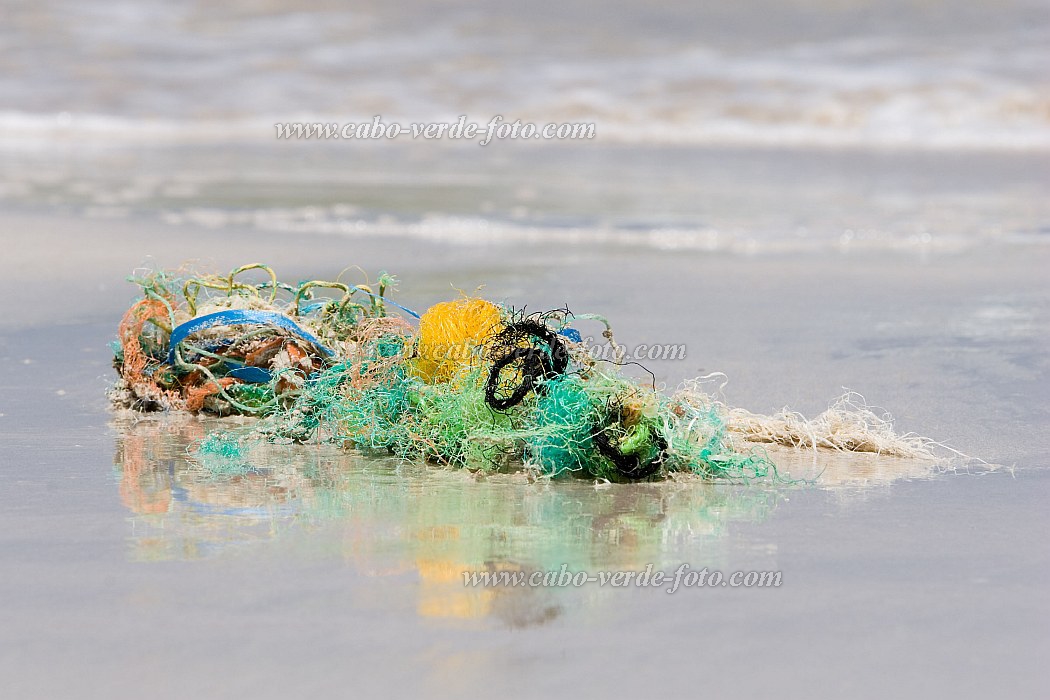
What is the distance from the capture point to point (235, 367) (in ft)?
14.8

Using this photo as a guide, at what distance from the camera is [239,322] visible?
4461 millimetres

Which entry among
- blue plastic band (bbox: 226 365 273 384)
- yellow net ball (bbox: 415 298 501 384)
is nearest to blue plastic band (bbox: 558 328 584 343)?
yellow net ball (bbox: 415 298 501 384)

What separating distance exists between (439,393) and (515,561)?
97 cm

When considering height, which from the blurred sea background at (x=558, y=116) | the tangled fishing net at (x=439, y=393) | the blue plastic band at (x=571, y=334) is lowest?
the tangled fishing net at (x=439, y=393)

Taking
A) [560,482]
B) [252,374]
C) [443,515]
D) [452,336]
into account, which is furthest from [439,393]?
[252,374]

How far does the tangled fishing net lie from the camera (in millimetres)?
3719

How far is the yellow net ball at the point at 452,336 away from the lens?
402cm

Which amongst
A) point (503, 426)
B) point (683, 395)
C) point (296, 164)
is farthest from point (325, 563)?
point (296, 164)

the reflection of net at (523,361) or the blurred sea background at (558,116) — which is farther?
the blurred sea background at (558,116)

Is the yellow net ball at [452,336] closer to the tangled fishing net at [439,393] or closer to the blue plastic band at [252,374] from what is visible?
the tangled fishing net at [439,393]

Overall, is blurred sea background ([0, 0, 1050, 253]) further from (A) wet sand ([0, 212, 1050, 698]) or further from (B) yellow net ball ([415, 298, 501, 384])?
(B) yellow net ball ([415, 298, 501, 384])

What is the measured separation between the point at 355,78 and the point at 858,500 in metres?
20.7

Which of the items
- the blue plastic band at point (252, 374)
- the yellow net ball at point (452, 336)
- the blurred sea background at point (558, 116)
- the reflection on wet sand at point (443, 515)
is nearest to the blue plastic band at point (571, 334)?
the yellow net ball at point (452, 336)

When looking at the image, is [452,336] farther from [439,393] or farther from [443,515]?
[443,515]
